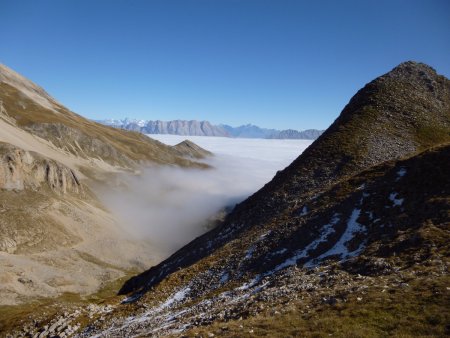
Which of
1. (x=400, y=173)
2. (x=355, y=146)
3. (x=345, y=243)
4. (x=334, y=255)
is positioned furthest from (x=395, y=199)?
(x=355, y=146)

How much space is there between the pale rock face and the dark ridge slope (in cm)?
6725

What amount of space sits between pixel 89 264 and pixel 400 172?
93312mm

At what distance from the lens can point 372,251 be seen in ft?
107

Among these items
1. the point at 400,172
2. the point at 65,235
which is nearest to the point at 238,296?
the point at 400,172

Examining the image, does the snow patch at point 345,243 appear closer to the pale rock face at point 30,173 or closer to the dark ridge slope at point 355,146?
the dark ridge slope at point 355,146

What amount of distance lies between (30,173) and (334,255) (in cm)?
12486

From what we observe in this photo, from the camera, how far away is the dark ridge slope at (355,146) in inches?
2377

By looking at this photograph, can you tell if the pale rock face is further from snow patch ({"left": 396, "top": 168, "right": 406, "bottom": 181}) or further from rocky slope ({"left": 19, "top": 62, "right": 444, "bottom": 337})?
snow patch ({"left": 396, "top": 168, "right": 406, "bottom": 181})

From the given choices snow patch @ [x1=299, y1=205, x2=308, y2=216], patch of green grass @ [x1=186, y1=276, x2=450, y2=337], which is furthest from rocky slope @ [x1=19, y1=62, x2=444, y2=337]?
snow patch @ [x1=299, y1=205, x2=308, y2=216]

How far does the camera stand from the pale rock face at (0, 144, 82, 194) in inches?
4751

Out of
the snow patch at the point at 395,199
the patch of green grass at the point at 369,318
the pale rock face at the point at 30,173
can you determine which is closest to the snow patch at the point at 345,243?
the snow patch at the point at 395,199

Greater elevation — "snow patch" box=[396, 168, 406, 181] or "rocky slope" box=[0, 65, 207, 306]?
"snow patch" box=[396, 168, 406, 181]

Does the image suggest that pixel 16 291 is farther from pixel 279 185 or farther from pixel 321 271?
pixel 321 271

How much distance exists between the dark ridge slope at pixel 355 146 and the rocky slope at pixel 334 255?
340mm
